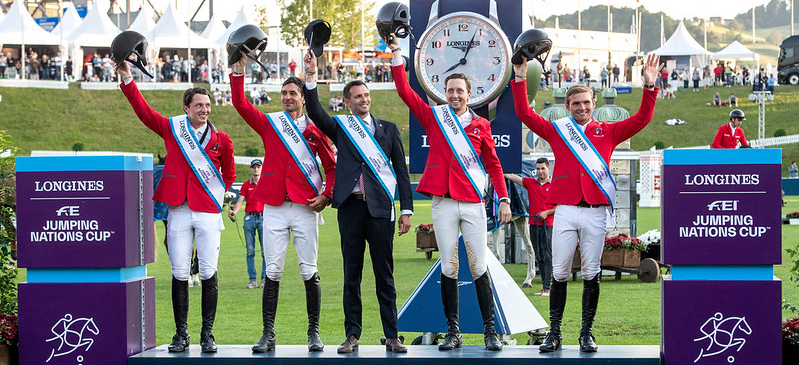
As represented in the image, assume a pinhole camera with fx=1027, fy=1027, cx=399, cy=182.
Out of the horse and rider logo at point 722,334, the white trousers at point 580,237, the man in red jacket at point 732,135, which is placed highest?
the man in red jacket at point 732,135

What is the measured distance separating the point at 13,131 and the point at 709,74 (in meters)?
41.9

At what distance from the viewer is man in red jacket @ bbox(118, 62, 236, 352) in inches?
297

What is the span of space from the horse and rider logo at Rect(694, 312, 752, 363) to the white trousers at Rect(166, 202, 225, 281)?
3500 millimetres

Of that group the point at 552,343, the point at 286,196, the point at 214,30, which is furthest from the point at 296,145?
the point at 214,30

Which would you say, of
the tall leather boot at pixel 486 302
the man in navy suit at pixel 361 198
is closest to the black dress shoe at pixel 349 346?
the man in navy suit at pixel 361 198

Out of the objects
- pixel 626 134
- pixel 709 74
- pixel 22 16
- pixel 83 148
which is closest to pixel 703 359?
pixel 626 134

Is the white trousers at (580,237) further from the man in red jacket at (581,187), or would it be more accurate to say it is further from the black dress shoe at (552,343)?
the black dress shoe at (552,343)

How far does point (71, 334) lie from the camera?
760 centimetres

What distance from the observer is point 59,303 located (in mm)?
7617

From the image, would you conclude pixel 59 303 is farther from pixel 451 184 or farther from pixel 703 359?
pixel 703 359

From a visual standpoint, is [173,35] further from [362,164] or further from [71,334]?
[362,164]

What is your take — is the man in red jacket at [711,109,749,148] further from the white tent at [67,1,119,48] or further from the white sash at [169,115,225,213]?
the white tent at [67,1,119,48]

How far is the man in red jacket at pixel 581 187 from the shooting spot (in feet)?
23.9

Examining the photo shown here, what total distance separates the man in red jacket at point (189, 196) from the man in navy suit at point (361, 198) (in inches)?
35.1
